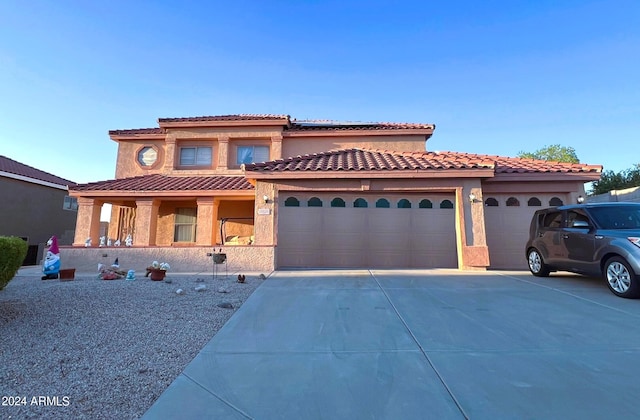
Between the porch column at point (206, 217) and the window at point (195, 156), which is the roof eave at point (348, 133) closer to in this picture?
the window at point (195, 156)

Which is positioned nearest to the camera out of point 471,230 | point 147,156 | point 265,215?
point 471,230

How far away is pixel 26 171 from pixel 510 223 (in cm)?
2506

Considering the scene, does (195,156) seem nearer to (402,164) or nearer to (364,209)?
(364,209)

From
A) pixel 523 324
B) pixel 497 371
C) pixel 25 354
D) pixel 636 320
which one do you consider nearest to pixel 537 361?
pixel 497 371

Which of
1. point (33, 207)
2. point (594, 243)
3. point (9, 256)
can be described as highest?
point (33, 207)

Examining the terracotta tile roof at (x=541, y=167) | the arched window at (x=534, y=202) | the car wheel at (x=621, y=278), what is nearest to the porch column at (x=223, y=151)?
the terracotta tile roof at (x=541, y=167)

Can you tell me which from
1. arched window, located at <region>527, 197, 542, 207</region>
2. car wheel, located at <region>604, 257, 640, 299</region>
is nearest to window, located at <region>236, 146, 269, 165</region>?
arched window, located at <region>527, 197, 542, 207</region>

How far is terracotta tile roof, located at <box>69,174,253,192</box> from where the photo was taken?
12.7 meters

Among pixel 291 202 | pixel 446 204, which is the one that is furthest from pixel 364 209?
pixel 446 204

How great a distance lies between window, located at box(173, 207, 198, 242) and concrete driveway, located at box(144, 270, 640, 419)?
9.61m

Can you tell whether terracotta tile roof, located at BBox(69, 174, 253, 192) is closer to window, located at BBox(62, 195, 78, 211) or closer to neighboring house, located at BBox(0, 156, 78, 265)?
neighboring house, located at BBox(0, 156, 78, 265)

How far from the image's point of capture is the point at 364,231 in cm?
1075

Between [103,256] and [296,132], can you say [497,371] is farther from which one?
[296,132]

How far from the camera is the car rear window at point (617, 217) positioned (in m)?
6.50
